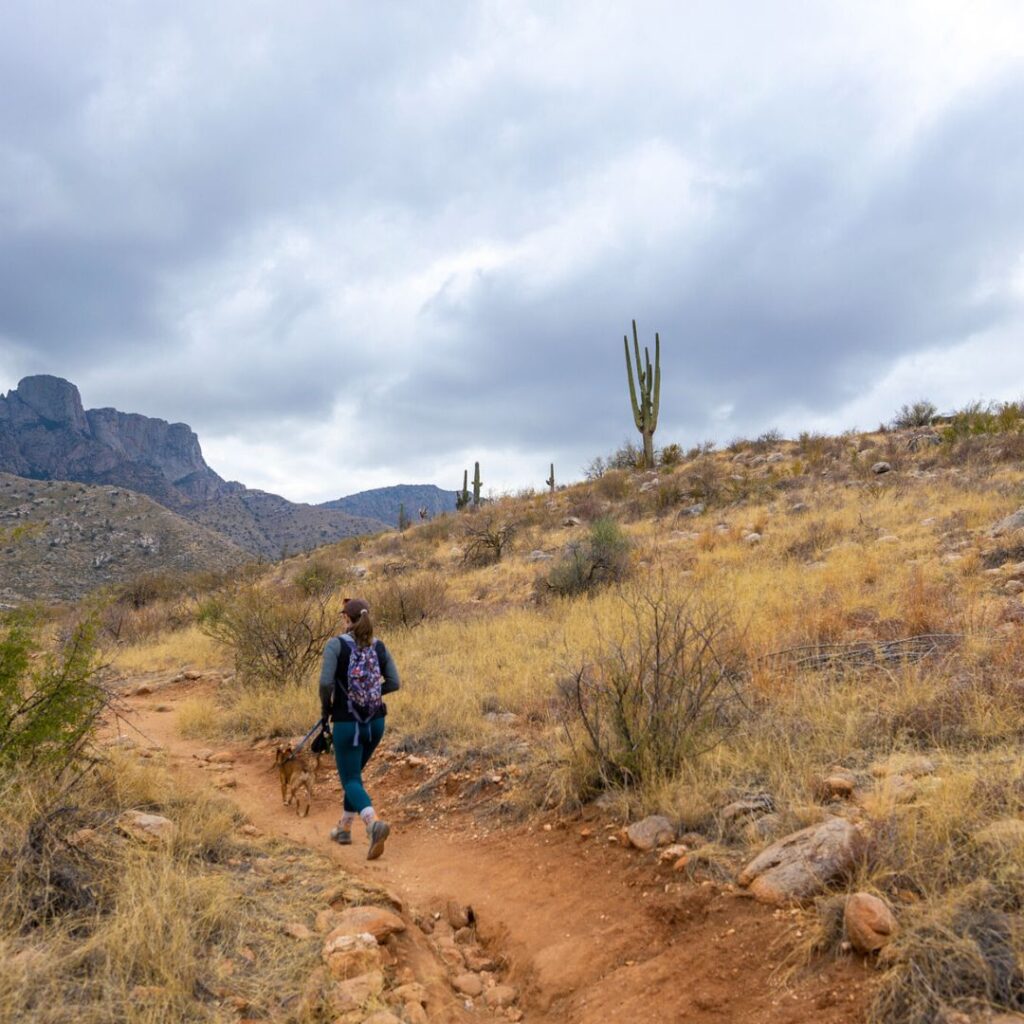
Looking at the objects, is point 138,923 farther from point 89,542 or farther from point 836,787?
point 89,542

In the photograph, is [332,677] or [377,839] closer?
[377,839]

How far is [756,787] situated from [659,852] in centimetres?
71

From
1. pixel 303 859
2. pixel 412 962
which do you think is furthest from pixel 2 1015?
pixel 303 859

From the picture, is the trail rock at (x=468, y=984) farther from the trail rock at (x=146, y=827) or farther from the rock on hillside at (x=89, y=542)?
the rock on hillside at (x=89, y=542)

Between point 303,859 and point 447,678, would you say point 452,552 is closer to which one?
point 447,678

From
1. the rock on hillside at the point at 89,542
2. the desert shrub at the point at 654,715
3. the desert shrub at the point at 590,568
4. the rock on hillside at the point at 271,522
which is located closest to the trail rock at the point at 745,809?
the desert shrub at the point at 654,715

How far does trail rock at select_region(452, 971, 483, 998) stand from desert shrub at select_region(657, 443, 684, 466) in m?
21.7

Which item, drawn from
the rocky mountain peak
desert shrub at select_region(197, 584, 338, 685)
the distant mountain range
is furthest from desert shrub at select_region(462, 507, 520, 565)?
the rocky mountain peak

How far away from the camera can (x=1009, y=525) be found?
8.96 meters

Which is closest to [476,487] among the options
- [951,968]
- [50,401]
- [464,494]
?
[464,494]

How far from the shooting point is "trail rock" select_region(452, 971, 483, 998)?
3.13m

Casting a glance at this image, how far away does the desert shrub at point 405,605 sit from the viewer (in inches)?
456

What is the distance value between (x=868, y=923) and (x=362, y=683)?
351 centimetres

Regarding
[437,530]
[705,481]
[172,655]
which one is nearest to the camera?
[172,655]
